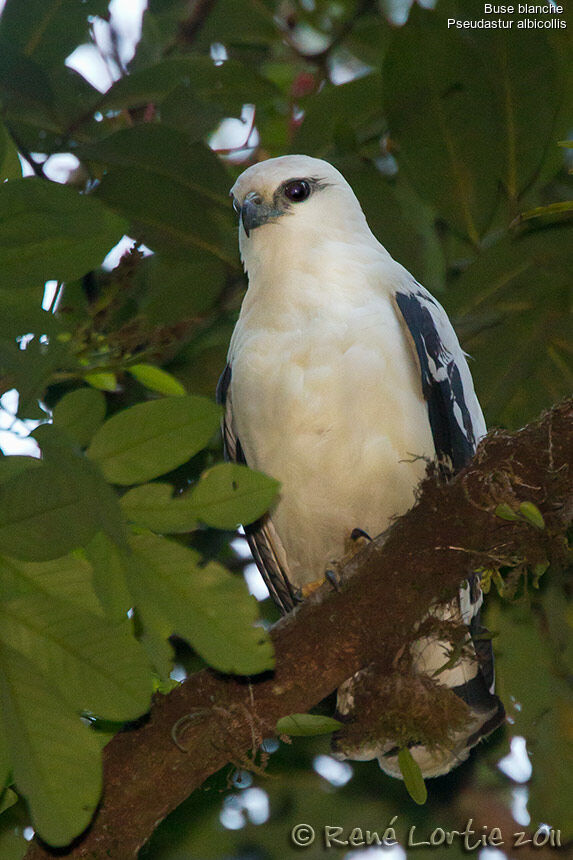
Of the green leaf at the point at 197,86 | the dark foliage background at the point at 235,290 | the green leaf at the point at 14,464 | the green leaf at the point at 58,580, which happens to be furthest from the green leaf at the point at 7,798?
the green leaf at the point at 197,86

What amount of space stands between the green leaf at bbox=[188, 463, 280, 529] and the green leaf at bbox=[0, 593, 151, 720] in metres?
0.27

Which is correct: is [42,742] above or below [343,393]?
above

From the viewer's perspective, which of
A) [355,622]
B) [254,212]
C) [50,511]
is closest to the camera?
[50,511]

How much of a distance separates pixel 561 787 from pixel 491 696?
51 centimetres

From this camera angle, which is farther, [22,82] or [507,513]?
[22,82]

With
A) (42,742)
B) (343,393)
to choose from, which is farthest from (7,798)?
(343,393)

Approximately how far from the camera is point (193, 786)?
→ 2.68m

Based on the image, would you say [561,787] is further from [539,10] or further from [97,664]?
[539,10]

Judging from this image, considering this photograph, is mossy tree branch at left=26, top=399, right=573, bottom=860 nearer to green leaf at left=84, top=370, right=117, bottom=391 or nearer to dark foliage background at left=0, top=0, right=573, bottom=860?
dark foliage background at left=0, top=0, right=573, bottom=860

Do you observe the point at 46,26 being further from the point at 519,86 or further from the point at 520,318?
the point at 520,318

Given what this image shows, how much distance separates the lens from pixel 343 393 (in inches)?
135

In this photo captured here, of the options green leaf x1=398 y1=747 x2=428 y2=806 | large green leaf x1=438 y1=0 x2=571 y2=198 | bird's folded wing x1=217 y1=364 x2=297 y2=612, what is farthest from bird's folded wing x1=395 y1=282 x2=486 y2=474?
green leaf x1=398 y1=747 x2=428 y2=806

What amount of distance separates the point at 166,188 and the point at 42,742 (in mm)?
2474

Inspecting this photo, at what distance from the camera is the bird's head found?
3.93 metres
